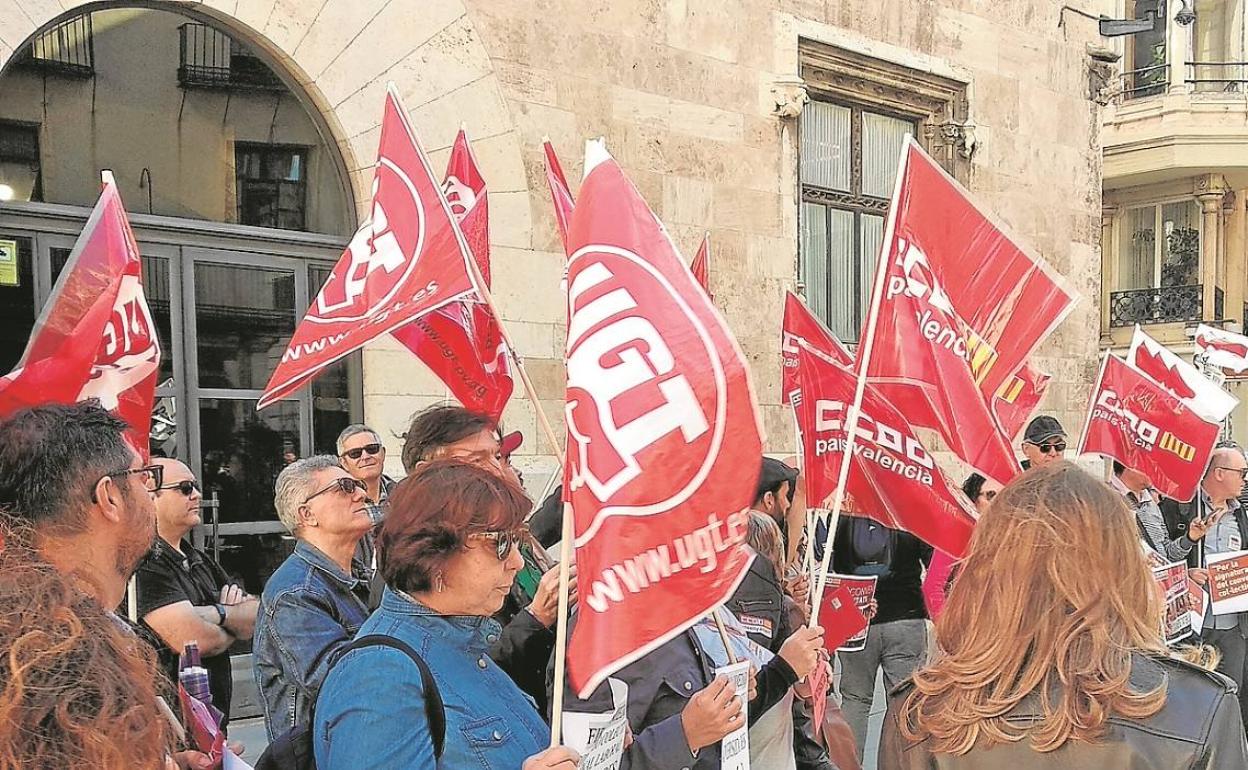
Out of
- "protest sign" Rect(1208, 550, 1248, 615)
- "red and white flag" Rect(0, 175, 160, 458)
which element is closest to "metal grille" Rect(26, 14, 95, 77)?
"red and white flag" Rect(0, 175, 160, 458)

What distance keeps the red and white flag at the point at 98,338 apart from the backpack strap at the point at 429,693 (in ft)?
4.78

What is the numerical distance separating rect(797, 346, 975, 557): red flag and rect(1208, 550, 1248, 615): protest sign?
2.44m

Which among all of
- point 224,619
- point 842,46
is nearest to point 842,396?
point 224,619

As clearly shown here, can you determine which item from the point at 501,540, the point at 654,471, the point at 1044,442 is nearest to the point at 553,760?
the point at 501,540

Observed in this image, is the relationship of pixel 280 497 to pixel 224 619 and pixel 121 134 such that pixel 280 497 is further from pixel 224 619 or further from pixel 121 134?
pixel 121 134

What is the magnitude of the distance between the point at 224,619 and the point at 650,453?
77.0 inches

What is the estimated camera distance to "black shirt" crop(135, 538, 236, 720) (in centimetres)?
340

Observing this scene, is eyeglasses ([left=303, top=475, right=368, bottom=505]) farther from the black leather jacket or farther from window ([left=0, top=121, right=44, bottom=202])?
window ([left=0, top=121, right=44, bottom=202])

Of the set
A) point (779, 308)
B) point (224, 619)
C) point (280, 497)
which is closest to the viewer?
point (280, 497)

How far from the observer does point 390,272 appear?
12.3 ft

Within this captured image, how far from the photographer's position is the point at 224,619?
3.45 meters

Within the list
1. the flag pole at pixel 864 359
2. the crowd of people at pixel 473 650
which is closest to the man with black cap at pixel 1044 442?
the flag pole at pixel 864 359

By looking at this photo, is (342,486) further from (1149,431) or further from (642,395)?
(1149,431)

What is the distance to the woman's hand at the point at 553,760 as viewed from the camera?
2027 mm
